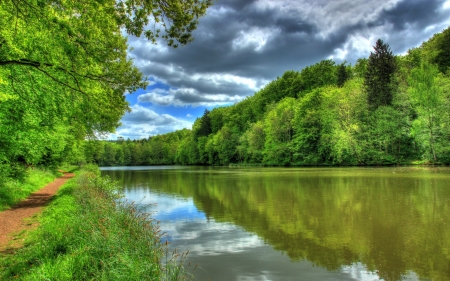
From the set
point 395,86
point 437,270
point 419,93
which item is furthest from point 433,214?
point 395,86

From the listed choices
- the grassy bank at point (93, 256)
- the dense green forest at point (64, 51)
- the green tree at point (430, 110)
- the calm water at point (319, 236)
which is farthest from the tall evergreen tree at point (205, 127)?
the grassy bank at point (93, 256)

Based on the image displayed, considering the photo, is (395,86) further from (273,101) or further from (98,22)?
(98,22)

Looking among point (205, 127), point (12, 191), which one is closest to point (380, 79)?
point (12, 191)

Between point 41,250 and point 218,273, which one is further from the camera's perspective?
point 218,273

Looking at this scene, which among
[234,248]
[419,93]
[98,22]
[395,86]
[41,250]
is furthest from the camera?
[395,86]

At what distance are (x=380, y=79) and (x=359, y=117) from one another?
7167mm

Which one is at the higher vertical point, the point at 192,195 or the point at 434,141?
the point at 434,141

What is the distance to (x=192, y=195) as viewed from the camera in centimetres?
2306

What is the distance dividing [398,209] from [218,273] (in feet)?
32.7

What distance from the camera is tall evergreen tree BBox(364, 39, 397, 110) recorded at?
171 feet

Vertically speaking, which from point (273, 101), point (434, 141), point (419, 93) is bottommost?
point (434, 141)

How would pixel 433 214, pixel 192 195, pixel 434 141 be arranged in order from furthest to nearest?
1. pixel 434 141
2. pixel 192 195
3. pixel 433 214

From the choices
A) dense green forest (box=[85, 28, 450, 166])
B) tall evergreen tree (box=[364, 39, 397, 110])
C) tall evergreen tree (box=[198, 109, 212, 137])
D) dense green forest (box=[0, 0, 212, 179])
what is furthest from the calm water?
tall evergreen tree (box=[198, 109, 212, 137])

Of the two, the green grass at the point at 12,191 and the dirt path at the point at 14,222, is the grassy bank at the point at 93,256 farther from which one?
the green grass at the point at 12,191
